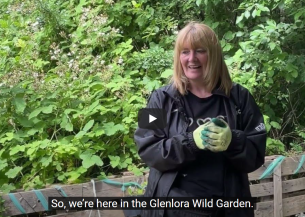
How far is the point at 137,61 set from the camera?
511 centimetres

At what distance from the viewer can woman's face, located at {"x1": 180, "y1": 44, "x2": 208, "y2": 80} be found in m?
2.12

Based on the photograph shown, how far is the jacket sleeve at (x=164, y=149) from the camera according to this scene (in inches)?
78.8

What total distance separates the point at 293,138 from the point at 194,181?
3369mm

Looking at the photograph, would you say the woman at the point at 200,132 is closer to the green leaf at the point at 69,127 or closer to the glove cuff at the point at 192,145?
the glove cuff at the point at 192,145

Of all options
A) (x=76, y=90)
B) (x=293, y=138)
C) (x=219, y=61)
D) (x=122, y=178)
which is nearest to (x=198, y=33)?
(x=219, y=61)

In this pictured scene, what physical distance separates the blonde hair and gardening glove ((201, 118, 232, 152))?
0.27 m

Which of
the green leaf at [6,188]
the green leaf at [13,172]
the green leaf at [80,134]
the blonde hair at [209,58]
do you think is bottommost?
the green leaf at [6,188]

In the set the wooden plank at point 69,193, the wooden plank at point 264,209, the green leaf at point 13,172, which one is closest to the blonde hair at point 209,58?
the wooden plank at point 69,193

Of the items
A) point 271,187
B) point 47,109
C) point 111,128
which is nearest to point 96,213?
point 111,128

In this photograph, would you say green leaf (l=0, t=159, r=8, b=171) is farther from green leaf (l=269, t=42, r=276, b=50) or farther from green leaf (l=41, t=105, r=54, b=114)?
green leaf (l=269, t=42, r=276, b=50)

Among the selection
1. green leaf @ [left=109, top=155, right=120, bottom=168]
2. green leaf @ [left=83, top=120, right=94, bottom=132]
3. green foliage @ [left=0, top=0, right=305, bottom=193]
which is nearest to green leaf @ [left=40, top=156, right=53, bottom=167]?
green foliage @ [left=0, top=0, right=305, bottom=193]

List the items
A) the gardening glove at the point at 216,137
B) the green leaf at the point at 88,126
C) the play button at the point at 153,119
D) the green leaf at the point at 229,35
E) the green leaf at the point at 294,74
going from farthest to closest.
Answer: the green leaf at the point at 229,35 < the green leaf at the point at 294,74 < the green leaf at the point at 88,126 < the play button at the point at 153,119 < the gardening glove at the point at 216,137

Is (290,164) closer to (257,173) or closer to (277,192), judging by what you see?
(277,192)

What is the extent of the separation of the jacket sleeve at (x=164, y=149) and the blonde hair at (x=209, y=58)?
26 centimetres
